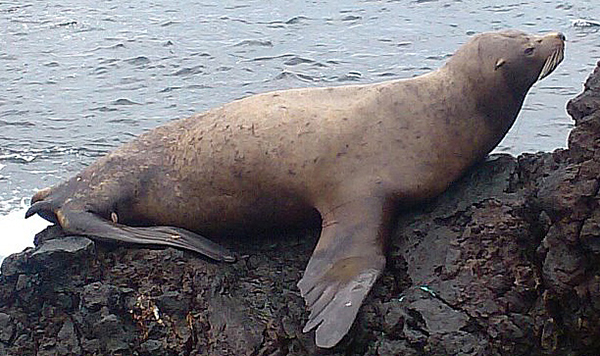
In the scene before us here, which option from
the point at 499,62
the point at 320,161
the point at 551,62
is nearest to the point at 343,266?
the point at 320,161

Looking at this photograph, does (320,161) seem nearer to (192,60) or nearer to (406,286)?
(406,286)

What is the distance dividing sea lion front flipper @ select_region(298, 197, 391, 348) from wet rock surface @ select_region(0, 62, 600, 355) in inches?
3.1

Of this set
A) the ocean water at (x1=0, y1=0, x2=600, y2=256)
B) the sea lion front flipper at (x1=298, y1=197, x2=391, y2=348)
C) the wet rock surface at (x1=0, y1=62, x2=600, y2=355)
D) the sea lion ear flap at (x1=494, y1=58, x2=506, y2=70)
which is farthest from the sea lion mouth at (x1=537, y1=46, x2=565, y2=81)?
the ocean water at (x1=0, y1=0, x2=600, y2=256)

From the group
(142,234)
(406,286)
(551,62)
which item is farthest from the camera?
(551,62)

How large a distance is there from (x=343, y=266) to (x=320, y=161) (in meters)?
0.70

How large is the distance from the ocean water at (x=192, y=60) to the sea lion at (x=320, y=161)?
93.3 inches

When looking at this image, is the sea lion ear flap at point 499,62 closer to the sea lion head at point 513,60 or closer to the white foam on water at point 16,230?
the sea lion head at point 513,60

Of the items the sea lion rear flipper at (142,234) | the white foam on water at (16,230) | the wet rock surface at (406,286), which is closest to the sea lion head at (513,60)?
the wet rock surface at (406,286)

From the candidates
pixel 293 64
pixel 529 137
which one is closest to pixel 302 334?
pixel 529 137

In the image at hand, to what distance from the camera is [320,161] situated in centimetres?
495

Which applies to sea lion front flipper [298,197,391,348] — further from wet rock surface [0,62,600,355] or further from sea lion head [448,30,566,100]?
sea lion head [448,30,566,100]

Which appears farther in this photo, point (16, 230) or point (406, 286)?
point (16, 230)

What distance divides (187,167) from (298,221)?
733 millimetres

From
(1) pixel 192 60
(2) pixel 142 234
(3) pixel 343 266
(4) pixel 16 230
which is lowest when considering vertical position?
(1) pixel 192 60
